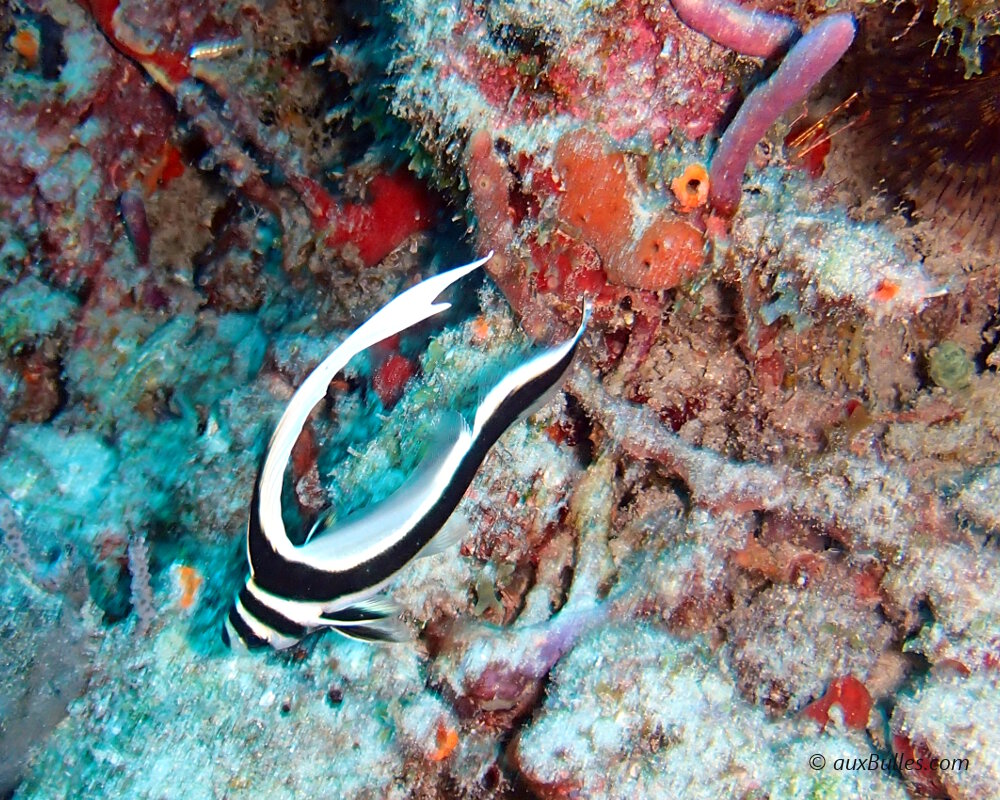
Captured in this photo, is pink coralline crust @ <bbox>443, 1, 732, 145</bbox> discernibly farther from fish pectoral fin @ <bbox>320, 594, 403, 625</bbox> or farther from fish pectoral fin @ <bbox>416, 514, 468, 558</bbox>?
fish pectoral fin @ <bbox>320, 594, 403, 625</bbox>

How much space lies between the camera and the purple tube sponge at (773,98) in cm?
225

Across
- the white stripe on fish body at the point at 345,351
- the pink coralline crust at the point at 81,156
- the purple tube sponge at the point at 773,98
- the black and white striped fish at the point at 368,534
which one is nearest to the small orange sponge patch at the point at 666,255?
the purple tube sponge at the point at 773,98

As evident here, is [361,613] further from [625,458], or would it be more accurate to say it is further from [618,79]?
[618,79]

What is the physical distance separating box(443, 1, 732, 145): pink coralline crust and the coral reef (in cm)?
1

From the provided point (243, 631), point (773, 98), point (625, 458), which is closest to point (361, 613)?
point (243, 631)

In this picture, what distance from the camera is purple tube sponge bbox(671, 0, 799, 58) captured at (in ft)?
7.69

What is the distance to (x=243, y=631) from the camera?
2576mm

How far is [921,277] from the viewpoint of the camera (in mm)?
2438

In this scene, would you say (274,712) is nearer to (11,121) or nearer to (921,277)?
(921,277)

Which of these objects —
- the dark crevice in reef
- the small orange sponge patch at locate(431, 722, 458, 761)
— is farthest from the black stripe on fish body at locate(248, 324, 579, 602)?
the dark crevice in reef

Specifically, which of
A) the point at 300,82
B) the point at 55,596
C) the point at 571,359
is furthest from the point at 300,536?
the point at 300,82

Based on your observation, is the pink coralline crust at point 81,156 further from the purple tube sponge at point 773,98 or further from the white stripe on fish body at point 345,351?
the purple tube sponge at point 773,98

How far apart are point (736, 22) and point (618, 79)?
47 centimetres

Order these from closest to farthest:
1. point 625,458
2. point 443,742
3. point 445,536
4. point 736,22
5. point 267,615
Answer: point 736,22
point 267,615
point 445,536
point 443,742
point 625,458
